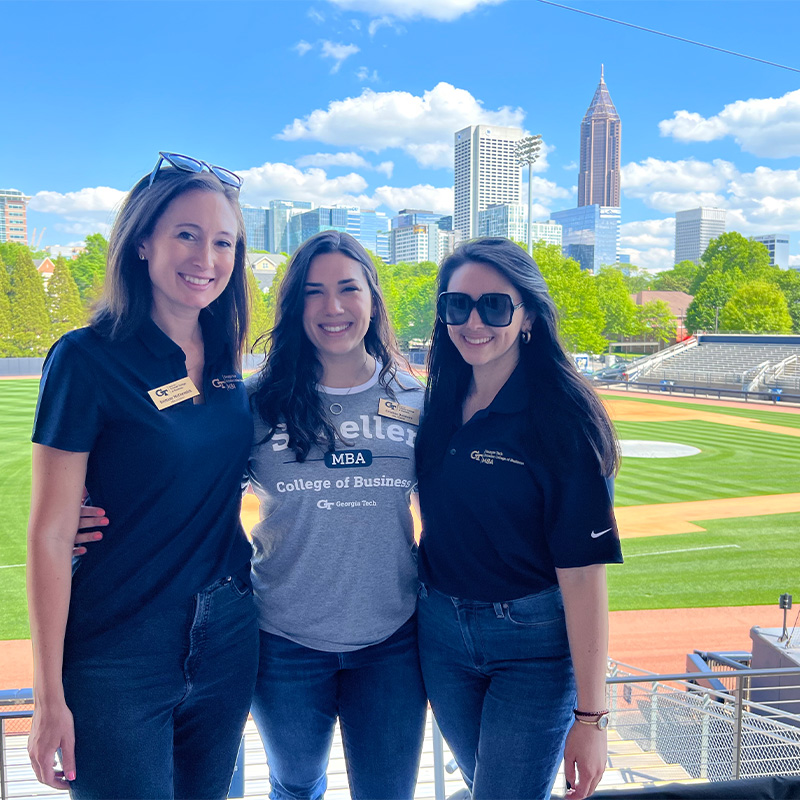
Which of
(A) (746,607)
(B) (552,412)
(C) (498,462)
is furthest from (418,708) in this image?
(A) (746,607)

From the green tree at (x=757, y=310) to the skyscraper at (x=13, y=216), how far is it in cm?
11565

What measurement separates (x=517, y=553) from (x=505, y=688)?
402 millimetres

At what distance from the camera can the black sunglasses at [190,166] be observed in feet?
7.29

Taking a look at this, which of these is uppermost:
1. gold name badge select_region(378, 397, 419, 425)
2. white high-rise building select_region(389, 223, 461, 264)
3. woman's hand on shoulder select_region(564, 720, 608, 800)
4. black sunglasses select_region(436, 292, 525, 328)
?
white high-rise building select_region(389, 223, 461, 264)

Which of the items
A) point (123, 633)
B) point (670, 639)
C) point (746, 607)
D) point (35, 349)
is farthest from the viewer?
point (35, 349)

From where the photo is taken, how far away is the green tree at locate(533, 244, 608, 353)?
4128cm

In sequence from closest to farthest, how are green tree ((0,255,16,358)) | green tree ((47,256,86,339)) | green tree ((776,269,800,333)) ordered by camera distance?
green tree ((0,255,16,358)) < green tree ((47,256,86,339)) < green tree ((776,269,800,333))

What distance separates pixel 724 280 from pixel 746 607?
5340 centimetres

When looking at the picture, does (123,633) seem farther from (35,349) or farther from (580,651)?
(35,349)

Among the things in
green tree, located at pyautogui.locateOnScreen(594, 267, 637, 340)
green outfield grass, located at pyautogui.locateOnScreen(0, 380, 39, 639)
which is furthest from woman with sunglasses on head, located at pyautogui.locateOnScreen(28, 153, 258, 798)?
green tree, located at pyautogui.locateOnScreen(594, 267, 637, 340)

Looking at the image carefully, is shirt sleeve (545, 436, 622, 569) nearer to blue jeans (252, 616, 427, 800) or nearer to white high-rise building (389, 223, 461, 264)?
blue jeans (252, 616, 427, 800)

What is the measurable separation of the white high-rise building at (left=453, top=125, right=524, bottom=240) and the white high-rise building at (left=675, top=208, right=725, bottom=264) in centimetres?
9217

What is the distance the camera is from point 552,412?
85.0 inches

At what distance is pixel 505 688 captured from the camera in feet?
7.07
